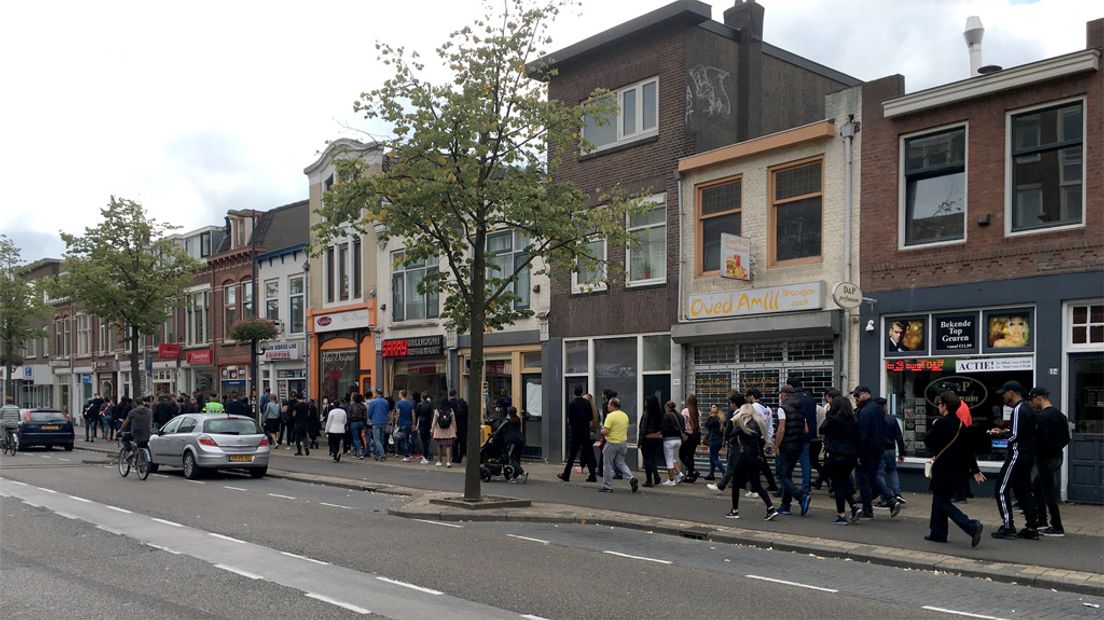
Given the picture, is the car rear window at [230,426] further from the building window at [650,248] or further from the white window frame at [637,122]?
the white window frame at [637,122]

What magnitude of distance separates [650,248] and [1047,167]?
8.56 meters

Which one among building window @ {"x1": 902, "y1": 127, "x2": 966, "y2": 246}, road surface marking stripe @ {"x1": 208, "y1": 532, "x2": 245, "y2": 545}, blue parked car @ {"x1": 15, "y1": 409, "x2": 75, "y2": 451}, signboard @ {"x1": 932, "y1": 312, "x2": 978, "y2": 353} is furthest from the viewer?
blue parked car @ {"x1": 15, "y1": 409, "x2": 75, "y2": 451}

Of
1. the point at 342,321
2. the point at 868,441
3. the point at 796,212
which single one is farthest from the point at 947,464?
the point at 342,321

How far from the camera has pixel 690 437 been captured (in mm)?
17906

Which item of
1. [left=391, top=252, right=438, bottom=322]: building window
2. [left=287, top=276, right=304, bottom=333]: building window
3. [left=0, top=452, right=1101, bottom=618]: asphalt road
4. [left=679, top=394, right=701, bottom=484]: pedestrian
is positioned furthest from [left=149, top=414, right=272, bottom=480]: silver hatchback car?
[left=287, top=276, right=304, bottom=333]: building window

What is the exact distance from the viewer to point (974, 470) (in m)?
10.9

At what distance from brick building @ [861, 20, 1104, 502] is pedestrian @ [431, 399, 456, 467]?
9.68 m

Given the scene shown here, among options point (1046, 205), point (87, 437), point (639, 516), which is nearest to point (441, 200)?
point (639, 516)

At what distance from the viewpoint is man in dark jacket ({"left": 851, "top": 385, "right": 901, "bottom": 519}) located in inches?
483

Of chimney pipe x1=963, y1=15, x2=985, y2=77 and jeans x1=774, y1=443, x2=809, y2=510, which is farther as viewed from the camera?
chimney pipe x1=963, y1=15, x2=985, y2=77

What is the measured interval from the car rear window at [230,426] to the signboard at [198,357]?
838 inches

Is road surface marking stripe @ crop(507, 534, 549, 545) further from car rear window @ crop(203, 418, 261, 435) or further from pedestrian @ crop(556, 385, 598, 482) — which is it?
car rear window @ crop(203, 418, 261, 435)

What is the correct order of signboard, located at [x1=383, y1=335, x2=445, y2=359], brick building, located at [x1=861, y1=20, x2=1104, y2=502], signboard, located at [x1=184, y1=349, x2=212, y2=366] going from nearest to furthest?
brick building, located at [x1=861, y1=20, x2=1104, y2=502] < signboard, located at [x1=383, y1=335, x2=445, y2=359] < signboard, located at [x1=184, y1=349, x2=212, y2=366]

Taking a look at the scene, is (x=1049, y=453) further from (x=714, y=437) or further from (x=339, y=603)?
(x=339, y=603)
